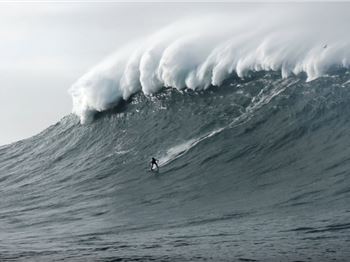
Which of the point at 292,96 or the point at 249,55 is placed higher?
the point at 249,55

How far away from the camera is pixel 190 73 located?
30.0 metres

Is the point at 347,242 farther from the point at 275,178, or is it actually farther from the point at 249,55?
the point at 249,55

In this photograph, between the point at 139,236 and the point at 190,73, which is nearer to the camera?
the point at 139,236

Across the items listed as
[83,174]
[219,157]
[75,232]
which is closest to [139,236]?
[75,232]

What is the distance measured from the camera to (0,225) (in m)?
17.3

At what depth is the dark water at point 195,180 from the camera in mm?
12016

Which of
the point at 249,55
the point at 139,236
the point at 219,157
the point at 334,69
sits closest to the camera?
the point at 139,236

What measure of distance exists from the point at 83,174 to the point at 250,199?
9297mm

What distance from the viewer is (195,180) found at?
19547mm

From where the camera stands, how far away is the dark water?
12.0 m

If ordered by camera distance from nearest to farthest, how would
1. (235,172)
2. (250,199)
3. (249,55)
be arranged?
(250,199), (235,172), (249,55)

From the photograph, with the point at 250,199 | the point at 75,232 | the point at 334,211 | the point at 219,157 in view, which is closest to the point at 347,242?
the point at 334,211

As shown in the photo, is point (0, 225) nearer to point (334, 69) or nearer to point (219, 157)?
point (219, 157)

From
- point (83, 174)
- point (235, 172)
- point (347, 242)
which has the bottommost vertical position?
point (347, 242)
